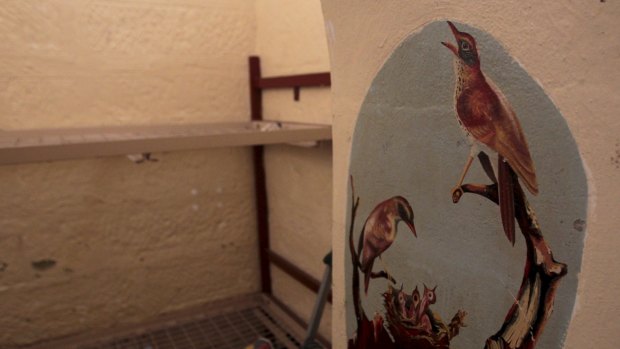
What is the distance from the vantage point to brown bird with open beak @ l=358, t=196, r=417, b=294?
0.85 meters

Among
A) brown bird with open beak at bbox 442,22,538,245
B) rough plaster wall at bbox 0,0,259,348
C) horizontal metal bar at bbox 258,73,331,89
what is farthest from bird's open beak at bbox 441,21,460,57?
rough plaster wall at bbox 0,0,259,348

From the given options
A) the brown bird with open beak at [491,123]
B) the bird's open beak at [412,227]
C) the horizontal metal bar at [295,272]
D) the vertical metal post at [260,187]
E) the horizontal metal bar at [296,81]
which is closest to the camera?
the brown bird with open beak at [491,123]

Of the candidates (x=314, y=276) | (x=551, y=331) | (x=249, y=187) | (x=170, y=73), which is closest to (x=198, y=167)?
(x=249, y=187)

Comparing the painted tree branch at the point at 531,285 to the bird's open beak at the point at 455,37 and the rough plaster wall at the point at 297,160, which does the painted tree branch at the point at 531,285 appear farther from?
the rough plaster wall at the point at 297,160

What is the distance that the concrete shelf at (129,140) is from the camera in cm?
127

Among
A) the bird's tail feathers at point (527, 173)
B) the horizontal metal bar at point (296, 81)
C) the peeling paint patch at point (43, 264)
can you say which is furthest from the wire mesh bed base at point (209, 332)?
the bird's tail feathers at point (527, 173)

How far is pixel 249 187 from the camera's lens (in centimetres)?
252

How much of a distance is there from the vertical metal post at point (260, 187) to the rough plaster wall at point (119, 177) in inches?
1.9

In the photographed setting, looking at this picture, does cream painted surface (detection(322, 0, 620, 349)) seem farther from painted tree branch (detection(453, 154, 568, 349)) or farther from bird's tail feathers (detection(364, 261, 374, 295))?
bird's tail feathers (detection(364, 261, 374, 295))

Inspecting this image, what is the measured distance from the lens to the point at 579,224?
0.55 meters

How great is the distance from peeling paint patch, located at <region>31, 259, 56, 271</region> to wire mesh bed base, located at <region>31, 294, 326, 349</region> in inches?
13.9

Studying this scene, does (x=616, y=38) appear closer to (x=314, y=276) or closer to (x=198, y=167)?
(x=314, y=276)

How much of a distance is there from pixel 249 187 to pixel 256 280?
1.75 ft

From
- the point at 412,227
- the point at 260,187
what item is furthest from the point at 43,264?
the point at 412,227
